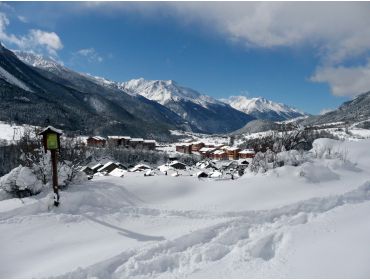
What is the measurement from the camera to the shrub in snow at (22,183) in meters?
13.9

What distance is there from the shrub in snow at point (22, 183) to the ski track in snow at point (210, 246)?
169 inches

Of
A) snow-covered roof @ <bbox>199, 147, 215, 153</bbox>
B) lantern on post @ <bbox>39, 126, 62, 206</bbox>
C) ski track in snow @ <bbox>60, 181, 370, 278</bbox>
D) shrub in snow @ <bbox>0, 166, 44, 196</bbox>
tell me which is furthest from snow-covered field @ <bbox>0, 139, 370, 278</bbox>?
snow-covered roof @ <bbox>199, 147, 215, 153</bbox>

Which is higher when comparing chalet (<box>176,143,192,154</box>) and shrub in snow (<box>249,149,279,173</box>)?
chalet (<box>176,143,192,154</box>)

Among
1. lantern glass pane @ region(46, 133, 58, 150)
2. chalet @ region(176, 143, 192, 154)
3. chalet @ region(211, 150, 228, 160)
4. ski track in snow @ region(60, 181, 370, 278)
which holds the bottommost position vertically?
ski track in snow @ region(60, 181, 370, 278)

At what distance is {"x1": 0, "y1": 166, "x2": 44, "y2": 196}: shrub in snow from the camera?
13.9 meters

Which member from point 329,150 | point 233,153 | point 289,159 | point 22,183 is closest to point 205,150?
point 233,153

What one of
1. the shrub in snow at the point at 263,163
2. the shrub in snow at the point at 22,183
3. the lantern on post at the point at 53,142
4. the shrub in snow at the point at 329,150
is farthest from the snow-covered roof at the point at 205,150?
the lantern on post at the point at 53,142

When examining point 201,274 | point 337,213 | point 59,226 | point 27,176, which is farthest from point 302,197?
point 27,176

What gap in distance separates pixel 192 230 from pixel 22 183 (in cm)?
693

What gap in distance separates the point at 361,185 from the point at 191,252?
10531 millimetres

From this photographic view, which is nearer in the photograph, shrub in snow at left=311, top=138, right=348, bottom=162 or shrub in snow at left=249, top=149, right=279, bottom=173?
shrub in snow at left=249, top=149, right=279, bottom=173

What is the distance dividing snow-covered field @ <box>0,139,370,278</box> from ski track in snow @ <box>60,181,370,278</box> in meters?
0.03

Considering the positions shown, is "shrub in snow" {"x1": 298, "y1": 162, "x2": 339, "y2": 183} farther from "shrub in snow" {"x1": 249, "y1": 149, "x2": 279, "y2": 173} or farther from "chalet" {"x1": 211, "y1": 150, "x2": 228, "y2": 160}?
"chalet" {"x1": 211, "y1": 150, "x2": 228, "y2": 160}

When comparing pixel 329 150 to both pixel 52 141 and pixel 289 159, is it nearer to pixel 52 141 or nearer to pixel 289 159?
pixel 289 159
